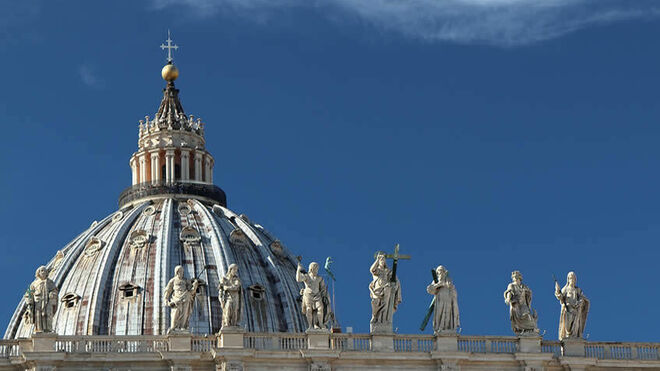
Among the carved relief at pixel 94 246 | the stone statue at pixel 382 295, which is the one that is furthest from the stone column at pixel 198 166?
the stone statue at pixel 382 295

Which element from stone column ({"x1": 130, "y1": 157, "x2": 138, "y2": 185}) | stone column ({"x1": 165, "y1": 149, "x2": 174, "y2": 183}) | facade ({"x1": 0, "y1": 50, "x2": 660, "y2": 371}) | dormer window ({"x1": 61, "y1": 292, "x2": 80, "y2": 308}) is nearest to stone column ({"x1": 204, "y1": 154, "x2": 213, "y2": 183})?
facade ({"x1": 0, "y1": 50, "x2": 660, "y2": 371})

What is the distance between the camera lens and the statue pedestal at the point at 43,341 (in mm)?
88875

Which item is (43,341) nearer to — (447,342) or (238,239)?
(447,342)

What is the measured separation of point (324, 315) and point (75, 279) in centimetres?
8412

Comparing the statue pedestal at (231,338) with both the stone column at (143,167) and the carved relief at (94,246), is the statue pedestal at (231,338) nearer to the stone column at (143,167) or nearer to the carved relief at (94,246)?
the carved relief at (94,246)

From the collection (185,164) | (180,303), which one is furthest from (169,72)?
(180,303)

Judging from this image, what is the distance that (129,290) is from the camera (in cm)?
16850

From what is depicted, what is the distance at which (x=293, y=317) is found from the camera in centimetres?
16838

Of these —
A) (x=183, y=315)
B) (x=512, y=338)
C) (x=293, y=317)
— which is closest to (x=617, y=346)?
(x=512, y=338)

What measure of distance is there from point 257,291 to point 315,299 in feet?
258

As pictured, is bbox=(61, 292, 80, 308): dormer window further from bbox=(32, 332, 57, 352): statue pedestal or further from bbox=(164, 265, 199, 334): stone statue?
bbox=(32, 332, 57, 352): statue pedestal

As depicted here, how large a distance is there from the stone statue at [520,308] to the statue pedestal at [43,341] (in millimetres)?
20865

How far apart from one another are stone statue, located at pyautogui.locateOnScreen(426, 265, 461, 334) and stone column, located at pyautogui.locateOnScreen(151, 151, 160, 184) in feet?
303

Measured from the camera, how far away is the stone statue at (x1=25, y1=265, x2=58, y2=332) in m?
89.6
